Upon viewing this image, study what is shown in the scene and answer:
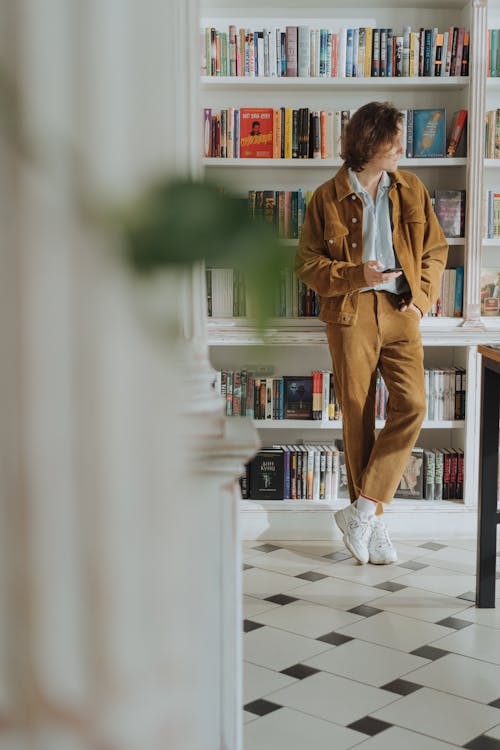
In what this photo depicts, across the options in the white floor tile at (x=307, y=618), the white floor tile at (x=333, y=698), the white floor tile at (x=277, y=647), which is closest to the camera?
the white floor tile at (x=333, y=698)

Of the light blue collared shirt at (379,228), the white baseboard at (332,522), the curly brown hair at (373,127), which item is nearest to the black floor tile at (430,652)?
the white baseboard at (332,522)

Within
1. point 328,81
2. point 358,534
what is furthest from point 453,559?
point 328,81

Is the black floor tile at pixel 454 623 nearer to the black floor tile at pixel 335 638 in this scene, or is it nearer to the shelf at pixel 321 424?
the black floor tile at pixel 335 638

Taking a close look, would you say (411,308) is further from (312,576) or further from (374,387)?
(312,576)

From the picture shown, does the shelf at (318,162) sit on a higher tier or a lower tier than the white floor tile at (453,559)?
higher

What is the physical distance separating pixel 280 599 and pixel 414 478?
1.25 meters

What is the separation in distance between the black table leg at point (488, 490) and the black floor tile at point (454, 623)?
0.56 ft

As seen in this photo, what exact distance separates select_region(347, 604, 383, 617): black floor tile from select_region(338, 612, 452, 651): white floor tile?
1.3 inches

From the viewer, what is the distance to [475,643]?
3.27 m

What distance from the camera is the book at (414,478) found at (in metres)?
4.74

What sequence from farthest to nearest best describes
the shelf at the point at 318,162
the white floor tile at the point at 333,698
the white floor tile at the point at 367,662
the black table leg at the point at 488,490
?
the shelf at the point at 318,162 < the black table leg at the point at 488,490 < the white floor tile at the point at 367,662 < the white floor tile at the point at 333,698

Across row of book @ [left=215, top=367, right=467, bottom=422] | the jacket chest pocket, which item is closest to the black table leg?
the jacket chest pocket

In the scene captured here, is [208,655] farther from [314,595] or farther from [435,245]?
[435,245]

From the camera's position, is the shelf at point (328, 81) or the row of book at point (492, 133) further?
the row of book at point (492, 133)
